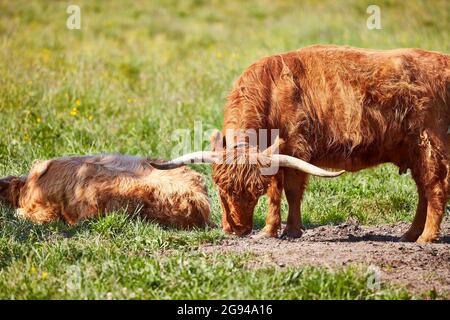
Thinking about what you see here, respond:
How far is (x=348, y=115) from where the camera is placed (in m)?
7.19

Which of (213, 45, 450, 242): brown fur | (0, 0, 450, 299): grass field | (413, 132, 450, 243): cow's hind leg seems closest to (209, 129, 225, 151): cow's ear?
(213, 45, 450, 242): brown fur

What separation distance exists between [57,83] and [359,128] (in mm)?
5516

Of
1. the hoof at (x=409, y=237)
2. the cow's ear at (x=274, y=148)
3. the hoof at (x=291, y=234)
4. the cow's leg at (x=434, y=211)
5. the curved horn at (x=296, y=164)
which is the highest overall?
the cow's ear at (x=274, y=148)

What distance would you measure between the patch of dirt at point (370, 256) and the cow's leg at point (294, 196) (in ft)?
0.36

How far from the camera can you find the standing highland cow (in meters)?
7.12

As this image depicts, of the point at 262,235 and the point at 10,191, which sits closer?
the point at 262,235

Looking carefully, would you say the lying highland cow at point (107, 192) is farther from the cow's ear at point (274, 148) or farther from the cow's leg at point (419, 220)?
the cow's leg at point (419, 220)

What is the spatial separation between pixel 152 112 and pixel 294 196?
4.19 metres

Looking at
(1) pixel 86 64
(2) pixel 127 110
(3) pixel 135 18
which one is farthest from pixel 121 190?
(3) pixel 135 18

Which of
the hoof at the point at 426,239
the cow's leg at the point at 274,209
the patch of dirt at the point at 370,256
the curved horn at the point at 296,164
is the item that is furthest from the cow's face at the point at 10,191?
the hoof at the point at 426,239

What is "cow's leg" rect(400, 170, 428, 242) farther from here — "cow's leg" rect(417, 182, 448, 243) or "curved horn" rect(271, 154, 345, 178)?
"curved horn" rect(271, 154, 345, 178)

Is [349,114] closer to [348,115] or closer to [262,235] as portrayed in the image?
[348,115]

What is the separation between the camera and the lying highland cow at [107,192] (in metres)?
7.56

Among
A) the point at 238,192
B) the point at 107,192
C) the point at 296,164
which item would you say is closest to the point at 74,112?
the point at 107,192
